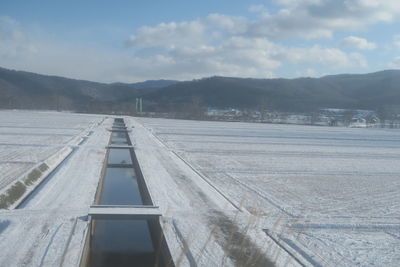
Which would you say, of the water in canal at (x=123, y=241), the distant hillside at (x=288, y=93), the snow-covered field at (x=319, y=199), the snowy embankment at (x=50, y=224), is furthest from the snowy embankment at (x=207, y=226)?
the distant hillside at (x=288, y=93)

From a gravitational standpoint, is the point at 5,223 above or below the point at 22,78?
below

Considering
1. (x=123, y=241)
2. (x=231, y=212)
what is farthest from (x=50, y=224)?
(x=231, y=212)

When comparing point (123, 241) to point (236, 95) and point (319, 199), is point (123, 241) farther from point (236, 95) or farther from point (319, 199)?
point (236, 95)

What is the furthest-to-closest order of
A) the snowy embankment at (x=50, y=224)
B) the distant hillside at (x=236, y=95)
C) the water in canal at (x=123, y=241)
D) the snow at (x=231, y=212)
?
1. the distant hillside at (x=236, y=95)
2. the water in canal at (x=123, y=241)
3. the snow at (x=231, y=212)
4. the snowy embankment at (x=50, y=224)

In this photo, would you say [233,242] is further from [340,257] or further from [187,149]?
[187,149]

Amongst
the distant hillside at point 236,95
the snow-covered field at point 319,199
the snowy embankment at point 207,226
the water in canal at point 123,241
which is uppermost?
the distant hillside at point 236,95

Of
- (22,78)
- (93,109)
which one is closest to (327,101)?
(93,109)

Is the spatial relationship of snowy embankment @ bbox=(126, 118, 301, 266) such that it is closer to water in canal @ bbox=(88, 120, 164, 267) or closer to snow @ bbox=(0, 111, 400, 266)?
snow @ bbox=(0, 111, 400, 266)

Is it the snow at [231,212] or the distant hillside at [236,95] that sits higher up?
the distant hillside at [236,95]

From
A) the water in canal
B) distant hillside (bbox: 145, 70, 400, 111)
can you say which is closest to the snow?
the water in canal

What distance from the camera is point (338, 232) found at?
32.0 feet

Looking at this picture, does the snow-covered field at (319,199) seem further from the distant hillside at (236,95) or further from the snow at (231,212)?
the distant hillside at (236,95)

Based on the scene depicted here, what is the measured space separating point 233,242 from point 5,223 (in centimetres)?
518

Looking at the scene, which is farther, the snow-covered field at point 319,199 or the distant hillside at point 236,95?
the distant hillside at point 236,95
